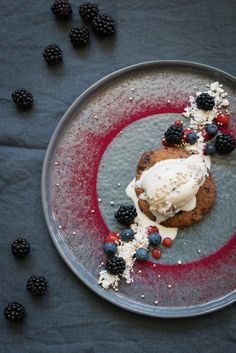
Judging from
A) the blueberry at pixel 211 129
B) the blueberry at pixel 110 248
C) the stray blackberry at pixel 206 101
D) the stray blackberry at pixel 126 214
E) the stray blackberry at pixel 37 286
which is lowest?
the stray blackberry at pixel 37 286

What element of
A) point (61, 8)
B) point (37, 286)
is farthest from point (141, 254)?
point (61, 8)

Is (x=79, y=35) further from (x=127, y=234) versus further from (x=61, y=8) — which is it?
(x=127, y=234)

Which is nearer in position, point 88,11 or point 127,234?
point 127,234

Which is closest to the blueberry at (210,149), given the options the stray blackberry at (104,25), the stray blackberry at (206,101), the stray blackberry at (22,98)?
the stray blackberry at (206,101)

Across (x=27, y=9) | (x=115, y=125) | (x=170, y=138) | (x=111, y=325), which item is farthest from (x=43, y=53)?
(x=111, y=325)

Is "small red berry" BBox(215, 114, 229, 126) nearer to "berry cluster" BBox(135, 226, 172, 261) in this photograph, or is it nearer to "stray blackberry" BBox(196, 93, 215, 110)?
"stray blackberry" BBox(196, 93, 215, 110)

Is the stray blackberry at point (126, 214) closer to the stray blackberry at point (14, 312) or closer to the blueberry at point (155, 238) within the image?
the blueberry at point (155, 238)

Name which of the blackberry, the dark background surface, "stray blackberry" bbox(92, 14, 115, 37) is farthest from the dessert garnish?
"stray blackberry" bbox(92, 14, 115, 37)
